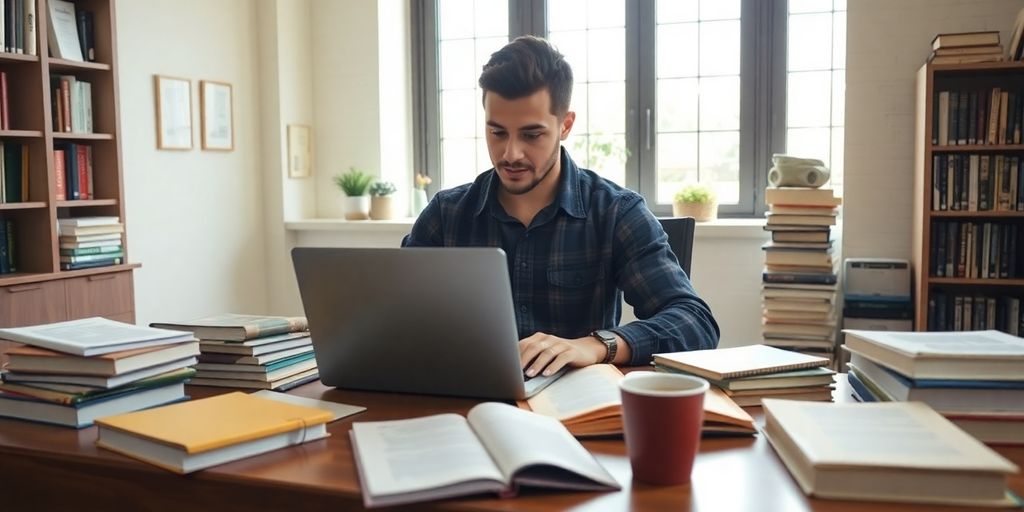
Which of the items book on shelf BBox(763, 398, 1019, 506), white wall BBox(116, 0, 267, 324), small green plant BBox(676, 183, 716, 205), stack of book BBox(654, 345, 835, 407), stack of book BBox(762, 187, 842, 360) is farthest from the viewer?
small green plant BBox(676, 183, 716, 205)

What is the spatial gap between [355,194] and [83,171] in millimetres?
1447

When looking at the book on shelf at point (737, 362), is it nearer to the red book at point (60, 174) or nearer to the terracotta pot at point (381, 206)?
the red book at point (60, 174)

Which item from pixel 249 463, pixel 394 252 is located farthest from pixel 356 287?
pixel 249 463

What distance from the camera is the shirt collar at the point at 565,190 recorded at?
1.91 metres

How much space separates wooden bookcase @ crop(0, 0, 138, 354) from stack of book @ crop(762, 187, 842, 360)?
8.14ft

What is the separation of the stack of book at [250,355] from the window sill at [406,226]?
8.71 feet

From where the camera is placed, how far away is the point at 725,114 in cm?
417

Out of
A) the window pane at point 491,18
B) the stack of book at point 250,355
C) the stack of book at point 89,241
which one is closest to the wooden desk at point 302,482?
the stack of book at point 250,355

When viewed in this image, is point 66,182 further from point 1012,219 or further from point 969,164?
point 1012,219

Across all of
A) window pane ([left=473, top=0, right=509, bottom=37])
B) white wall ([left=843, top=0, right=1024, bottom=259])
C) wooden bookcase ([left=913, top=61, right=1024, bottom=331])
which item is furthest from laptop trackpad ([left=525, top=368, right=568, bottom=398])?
window pane ([left=473, top=0, right=509, bottom=37])

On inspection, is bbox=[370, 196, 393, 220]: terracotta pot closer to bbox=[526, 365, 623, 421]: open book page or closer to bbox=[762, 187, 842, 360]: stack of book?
bbox=[762, 187, 842, 360]: stack of book

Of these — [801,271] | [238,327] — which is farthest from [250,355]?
[801,271]

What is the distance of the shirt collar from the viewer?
191 cm

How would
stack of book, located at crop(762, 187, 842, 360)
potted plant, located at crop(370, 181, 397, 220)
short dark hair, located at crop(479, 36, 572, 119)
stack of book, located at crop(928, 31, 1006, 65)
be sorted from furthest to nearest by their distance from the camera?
potted plant, located at crop(370, 181, 397, 220), stack of book, located at crop(762, 187, 842, 360), stack of book, located at crop(928, 31, 1006, 65), short dark hair, located at crop(479, 36, 572, 119)
